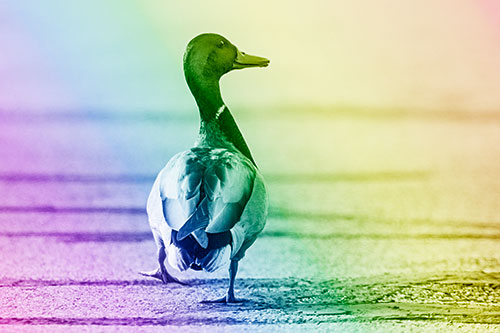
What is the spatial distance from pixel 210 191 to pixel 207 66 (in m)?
0.25

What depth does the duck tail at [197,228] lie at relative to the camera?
1312 millimetres

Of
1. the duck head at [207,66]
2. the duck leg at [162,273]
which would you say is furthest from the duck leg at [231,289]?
the duck head at [207,66]

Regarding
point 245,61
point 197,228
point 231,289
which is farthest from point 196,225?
point 245,61

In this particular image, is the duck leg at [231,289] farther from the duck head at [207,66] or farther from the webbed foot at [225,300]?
the duck head at [207,66]

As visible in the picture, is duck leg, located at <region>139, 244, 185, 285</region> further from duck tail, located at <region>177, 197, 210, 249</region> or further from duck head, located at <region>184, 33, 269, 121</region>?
duck head, located at <region>184, 33, 269, 121</region>

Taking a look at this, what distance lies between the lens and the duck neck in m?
1.46

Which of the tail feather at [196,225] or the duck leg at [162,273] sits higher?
the tail feather at [196,225]

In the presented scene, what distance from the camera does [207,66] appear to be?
4.78ft

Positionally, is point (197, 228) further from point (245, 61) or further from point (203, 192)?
point (245, 61)

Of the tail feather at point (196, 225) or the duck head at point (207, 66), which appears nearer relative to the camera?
the tail feather at point (196, 225)

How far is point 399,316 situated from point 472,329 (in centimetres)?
13

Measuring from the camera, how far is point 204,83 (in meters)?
1.46

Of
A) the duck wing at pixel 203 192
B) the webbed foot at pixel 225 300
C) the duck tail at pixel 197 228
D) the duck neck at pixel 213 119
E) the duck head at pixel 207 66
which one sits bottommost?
the webbed foot at pixel 225 300

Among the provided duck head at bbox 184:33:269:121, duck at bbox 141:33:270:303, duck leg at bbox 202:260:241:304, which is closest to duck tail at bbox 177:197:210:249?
duck at bbox 141:33:270:303
